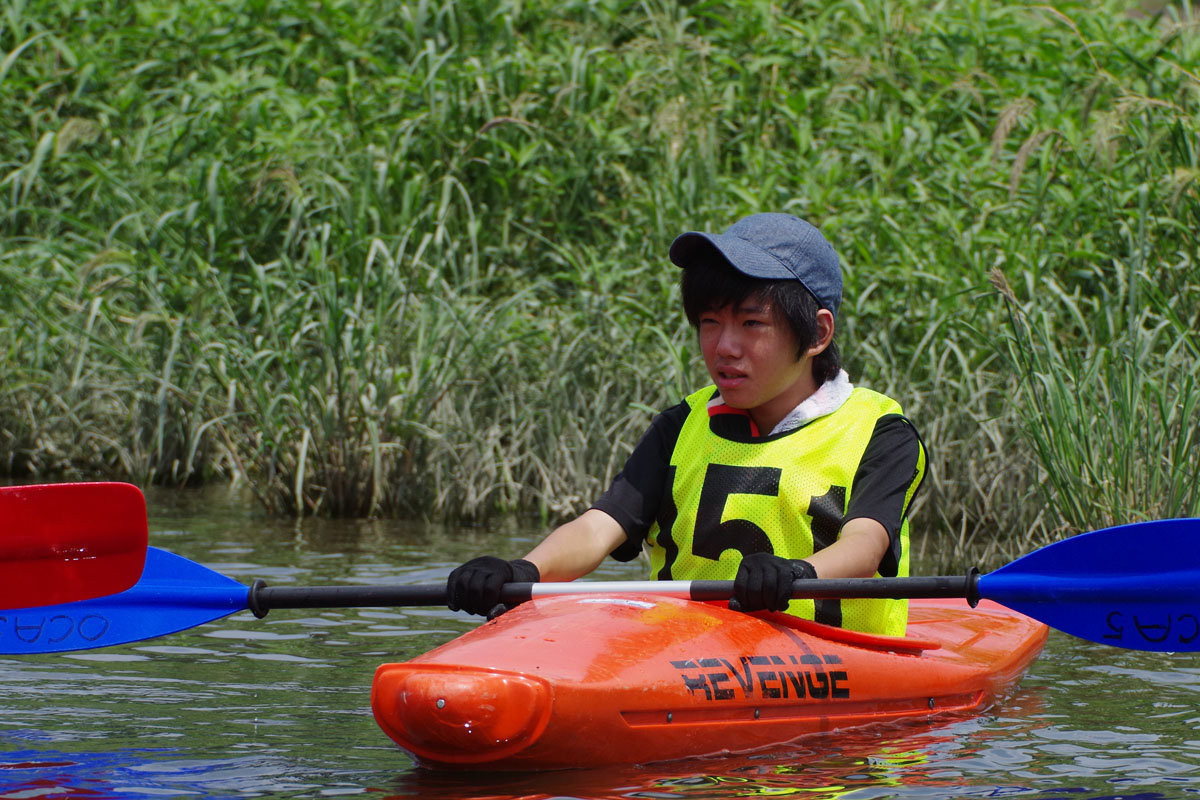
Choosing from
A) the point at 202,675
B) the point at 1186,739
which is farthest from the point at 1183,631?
the point at 202,675

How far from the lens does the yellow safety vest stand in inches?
131

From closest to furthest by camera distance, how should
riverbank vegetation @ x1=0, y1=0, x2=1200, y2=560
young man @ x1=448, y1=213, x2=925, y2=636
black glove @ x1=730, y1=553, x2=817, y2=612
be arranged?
black glove @ x1=730, y1=553, x2=817, y2=612, young man @ x1=448, y1=213, x2=925, y2=636, riverbank vegetation @ x1=0, y1=0, x2=1200, y2=560

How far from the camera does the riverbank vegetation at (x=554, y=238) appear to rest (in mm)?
5797

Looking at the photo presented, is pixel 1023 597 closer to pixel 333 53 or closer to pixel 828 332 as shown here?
pixel 828 332

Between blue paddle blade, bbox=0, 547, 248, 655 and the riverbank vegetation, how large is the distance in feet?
8.07

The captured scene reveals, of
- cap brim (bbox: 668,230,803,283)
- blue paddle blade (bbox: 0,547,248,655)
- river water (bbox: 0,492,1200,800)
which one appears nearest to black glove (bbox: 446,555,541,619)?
river water (bbox: 0,492,1200,800)

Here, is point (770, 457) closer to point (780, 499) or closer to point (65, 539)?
point (780, 499)

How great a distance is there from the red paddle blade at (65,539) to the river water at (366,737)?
0.87 ft

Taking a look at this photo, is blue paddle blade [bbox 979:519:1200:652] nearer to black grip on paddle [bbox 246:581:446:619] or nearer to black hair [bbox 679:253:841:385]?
black hair [bbox 679:253:841:385]

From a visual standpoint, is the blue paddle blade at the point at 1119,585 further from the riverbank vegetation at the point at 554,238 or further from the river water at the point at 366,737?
the riverbank vegetation at the point at 554,238

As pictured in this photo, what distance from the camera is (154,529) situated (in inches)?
238

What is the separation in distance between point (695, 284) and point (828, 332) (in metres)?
0.33

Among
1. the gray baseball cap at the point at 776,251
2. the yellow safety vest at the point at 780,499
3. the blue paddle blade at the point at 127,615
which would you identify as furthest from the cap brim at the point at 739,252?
the blue paddle blade at the point at 127,615

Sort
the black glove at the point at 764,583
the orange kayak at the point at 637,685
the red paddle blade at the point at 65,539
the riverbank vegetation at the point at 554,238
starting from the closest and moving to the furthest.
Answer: the orange kayak at the point at 637,685 < the black glove at the point at 764,583 < the red paddle blade at the point at 65,539 < the riverbank vegetation at the point at 554,238
